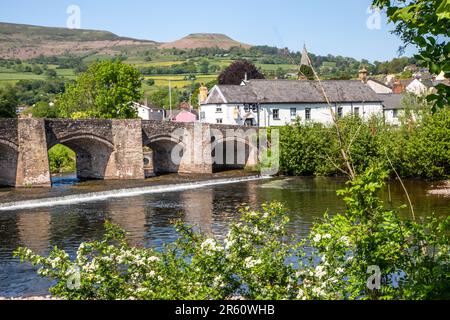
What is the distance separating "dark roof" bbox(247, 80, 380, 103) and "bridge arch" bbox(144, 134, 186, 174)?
16.2 metres

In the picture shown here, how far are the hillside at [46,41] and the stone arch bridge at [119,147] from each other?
92.6 meters

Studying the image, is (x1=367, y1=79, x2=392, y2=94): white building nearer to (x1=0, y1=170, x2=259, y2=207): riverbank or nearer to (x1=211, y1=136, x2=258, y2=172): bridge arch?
(x1=211, y1=136, x2=258, y2=172): bridge arch

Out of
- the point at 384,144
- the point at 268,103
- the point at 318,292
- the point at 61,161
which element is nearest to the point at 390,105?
the point at 268,103

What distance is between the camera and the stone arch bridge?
3928 centimetres

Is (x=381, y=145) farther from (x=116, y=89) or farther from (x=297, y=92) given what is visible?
(x=116, y=89)

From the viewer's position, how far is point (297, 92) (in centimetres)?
6688

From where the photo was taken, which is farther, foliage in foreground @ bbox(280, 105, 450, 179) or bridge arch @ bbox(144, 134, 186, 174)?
bridge arch @ bbox(144, 134, 186, 174)

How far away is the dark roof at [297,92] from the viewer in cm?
6494

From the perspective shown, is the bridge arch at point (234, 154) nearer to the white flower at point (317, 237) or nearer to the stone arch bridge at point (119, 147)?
the stone arch bridge at point (119, 147)

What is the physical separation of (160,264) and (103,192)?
28310 mm

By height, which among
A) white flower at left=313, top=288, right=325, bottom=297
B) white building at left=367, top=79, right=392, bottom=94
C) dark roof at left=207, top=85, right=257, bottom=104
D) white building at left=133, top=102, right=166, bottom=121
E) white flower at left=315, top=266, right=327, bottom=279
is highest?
white building at left=367, top=79, right=392, bottom=94

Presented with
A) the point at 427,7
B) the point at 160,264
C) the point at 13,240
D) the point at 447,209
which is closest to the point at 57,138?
the point at 13,240

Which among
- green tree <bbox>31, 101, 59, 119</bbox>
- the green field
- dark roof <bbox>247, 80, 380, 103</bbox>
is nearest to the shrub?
dark roof <bbox>247, 80, 380, 103</bbox>
